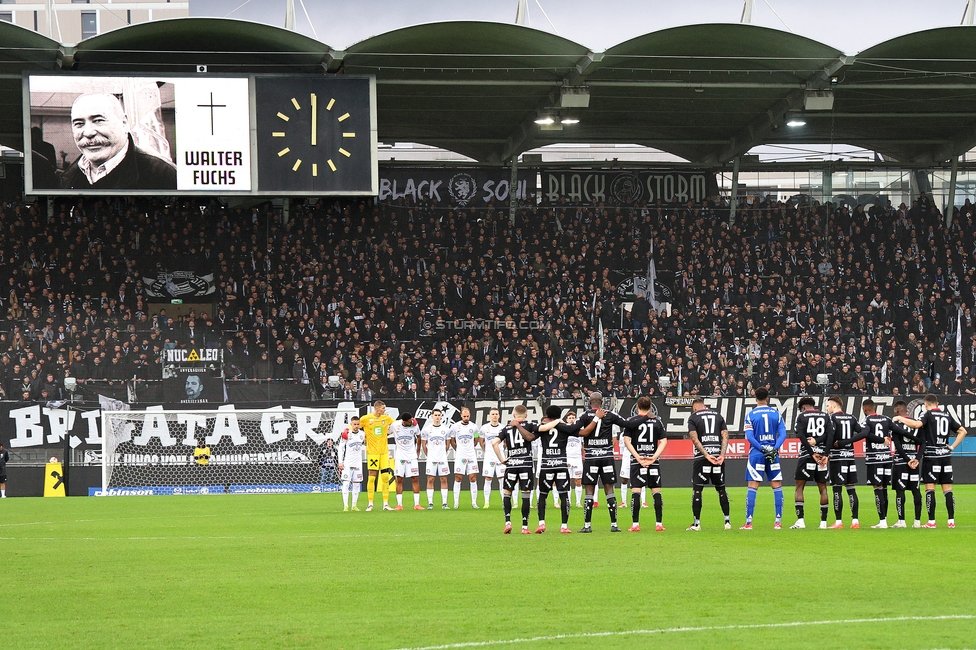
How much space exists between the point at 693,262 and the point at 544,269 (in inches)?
213

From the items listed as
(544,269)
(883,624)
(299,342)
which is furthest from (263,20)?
(883,624)

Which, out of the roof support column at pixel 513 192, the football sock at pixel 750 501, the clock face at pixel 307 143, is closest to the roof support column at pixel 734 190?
the roof support column at pixel 513 192

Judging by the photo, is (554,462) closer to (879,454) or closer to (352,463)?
(879,454)

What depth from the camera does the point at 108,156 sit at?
101 feet

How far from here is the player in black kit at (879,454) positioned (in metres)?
18.6

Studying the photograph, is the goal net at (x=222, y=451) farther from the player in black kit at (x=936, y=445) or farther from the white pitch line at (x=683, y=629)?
the white pitch line at (x=683, y=629)

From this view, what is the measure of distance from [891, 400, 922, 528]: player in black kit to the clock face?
1639 centimetres

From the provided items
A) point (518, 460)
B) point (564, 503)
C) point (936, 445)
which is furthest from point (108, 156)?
point (936, 445)

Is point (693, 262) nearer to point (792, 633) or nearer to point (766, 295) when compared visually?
point (766, 295)

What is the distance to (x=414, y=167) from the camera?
4509 cm

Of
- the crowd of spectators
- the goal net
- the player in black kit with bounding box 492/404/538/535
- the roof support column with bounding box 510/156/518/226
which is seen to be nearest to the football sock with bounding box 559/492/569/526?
the player in black kit with bounding box 492/404/538/535

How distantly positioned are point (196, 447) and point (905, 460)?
2200 centimetres

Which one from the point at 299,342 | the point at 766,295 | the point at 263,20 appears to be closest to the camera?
the point at 263,20

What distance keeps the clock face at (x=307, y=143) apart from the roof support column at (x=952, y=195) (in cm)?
2416
